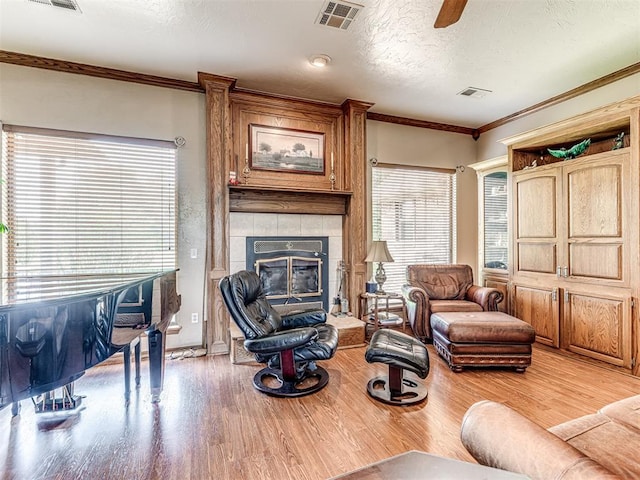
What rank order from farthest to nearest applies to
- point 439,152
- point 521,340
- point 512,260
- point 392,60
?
point 439,152, point 512,260, point 392,60, point 521,340

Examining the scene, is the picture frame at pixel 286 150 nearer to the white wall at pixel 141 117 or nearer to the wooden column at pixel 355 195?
the wooden column at pixel 355 195

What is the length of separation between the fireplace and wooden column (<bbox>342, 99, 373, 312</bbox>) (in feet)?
1.09

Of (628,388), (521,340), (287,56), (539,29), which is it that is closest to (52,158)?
(287,56)

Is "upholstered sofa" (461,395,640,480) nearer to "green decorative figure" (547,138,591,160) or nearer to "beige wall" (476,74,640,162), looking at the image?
"green decorative figure" (547,138,591,160)

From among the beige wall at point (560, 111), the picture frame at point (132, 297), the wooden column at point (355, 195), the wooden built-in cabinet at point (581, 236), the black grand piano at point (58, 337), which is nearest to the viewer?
the black grand piano at point (58, 337)

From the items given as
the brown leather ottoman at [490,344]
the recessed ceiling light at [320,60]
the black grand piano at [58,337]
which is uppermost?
the recessed ceiling light at [320,60]

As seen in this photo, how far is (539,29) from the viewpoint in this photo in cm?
267

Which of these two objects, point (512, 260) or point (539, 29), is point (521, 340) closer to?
point (512, 260)

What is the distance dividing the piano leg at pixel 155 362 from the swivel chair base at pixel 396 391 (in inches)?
65.1

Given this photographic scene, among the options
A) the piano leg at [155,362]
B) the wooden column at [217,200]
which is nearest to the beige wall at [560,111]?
the wooden column at [217,200]

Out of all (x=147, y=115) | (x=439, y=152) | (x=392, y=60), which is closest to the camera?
→ (x=392, y=60)

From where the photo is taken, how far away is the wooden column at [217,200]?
3.51 m

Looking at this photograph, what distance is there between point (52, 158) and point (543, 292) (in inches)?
215

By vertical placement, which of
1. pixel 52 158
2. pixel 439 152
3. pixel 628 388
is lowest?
pixel 628 388
